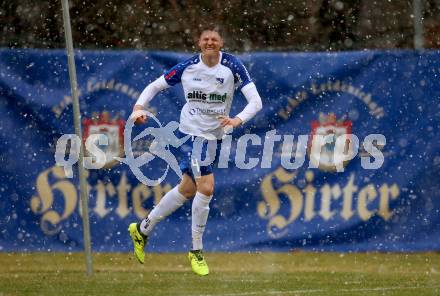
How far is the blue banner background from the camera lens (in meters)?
15.5

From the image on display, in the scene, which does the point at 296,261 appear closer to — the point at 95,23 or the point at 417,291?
the point at 417,291

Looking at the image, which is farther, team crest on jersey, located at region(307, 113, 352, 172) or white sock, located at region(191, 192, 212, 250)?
→ team crest on jersey, located at region(307, 113, 352, 172)

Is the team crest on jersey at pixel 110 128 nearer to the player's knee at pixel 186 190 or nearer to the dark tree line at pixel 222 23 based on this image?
the player's knee at pixel 186 190

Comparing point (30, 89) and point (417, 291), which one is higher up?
point (30, 89)

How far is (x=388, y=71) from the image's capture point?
15.5m

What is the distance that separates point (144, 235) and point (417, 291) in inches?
102

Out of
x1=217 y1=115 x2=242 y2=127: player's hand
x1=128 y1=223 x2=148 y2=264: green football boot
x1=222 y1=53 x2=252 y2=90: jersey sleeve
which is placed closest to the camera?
x1=217 y1=115 x2=242 y2=127: player's hand

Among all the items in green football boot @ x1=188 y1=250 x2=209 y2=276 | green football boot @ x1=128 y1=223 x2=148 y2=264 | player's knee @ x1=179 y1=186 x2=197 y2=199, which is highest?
player's knee @ x1=179 y1=186 x2=197 y2=199

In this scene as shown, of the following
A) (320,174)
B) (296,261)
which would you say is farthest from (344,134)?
(296,261)

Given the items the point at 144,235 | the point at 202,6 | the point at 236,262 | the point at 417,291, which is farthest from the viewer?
the point at 202,6

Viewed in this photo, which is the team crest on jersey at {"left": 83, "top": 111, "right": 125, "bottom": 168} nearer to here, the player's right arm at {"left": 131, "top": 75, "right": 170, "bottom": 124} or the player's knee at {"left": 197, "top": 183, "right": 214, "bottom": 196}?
the player's right arm at {"left": 131, "top": 75, "right": 170, "bottom": 124}

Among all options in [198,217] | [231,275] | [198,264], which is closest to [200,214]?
[198,217]

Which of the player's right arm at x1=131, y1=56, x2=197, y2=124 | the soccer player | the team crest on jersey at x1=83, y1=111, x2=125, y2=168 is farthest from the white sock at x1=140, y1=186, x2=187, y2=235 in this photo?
the team crest on jersey at x1=83, y1=111, x2=125, y2=168

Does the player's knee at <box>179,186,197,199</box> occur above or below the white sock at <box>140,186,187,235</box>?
above
